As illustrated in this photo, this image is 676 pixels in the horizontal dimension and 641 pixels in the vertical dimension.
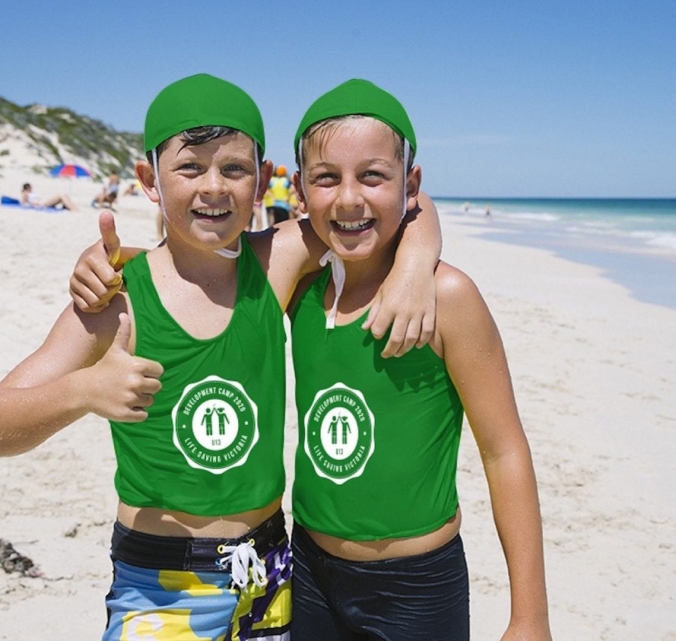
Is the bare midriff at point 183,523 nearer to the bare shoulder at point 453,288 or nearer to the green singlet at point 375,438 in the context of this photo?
the green singlet at point 375,438

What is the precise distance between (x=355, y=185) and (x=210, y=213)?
379 mm

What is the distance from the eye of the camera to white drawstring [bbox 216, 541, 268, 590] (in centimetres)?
194

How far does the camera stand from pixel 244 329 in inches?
79.3

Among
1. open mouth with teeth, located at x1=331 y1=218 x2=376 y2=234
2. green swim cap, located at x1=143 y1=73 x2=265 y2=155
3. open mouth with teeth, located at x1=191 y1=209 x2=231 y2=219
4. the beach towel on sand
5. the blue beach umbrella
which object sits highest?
green swim cap, located at x1=143 y1=73 x2=265 y2=155

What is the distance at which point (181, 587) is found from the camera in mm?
1948

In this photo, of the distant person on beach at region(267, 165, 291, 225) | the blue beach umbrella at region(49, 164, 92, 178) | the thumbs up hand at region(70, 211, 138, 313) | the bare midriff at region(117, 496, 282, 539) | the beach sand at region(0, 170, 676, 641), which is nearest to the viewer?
the thumbs up hand at region(70, 211, 138, 313)

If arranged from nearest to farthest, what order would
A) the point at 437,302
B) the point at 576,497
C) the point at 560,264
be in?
the point at 437,302 < the point at 576,497 < the point at 560,264

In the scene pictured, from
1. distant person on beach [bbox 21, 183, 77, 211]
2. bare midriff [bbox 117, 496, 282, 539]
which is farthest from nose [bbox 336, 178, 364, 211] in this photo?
distant person on beach [bbox 21, 183, 77, 211]

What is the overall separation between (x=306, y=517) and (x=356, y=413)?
1.06 feet

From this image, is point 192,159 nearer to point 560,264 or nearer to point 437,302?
point 437,302

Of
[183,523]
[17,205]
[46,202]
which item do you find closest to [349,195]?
[183,523]

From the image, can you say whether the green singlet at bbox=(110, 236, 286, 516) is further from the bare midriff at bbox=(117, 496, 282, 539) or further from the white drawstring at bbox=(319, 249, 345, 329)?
the white drawstring at bbox=(319, 249, 345, 329)

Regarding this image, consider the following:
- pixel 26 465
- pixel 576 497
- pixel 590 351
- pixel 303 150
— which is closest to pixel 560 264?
pixel 590 351

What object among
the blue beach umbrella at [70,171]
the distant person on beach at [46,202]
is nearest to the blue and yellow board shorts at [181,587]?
the distant person on beach at [46,202]
